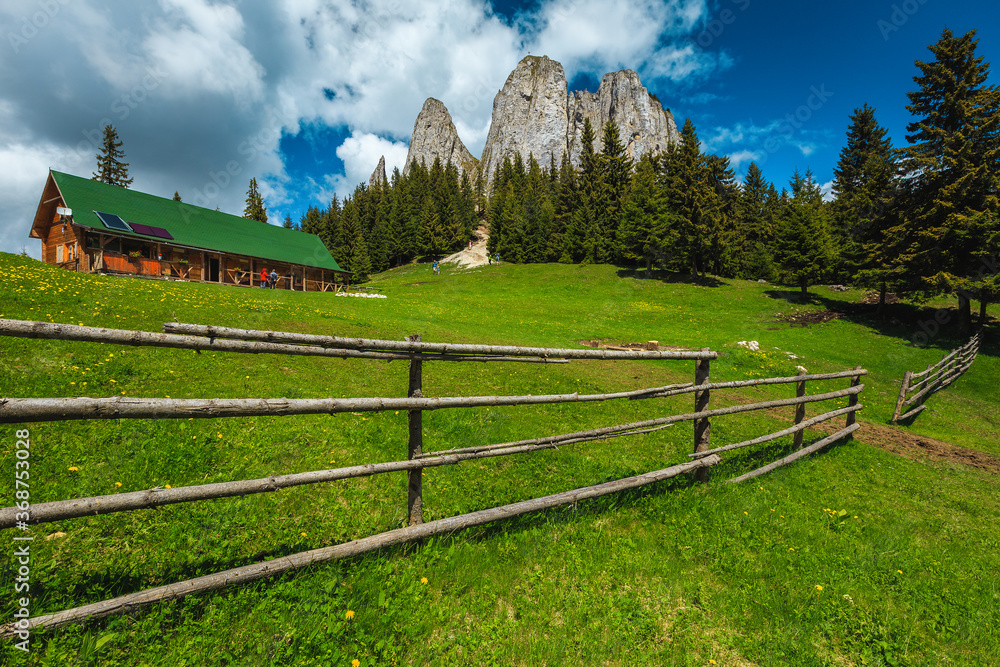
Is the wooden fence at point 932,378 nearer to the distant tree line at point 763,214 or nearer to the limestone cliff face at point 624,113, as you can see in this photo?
the distant tree line at point 763,214

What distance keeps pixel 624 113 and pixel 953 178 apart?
15940 centimetres

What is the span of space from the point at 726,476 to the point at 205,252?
130ft

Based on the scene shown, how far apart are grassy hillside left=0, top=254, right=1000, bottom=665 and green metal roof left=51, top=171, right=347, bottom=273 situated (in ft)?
92.1

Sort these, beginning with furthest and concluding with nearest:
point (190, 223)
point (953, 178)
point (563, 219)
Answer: point (563, 219) < point (190, 223) < point (953, 178)

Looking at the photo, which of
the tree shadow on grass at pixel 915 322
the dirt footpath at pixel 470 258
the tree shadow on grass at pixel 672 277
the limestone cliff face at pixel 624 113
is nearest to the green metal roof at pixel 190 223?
the dirt footpath at pixel 470 258

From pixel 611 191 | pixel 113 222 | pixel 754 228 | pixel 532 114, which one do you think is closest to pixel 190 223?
pixel 113 222

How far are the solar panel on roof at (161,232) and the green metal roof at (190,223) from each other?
1.29 ft

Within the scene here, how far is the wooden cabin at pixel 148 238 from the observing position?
90.2 ft

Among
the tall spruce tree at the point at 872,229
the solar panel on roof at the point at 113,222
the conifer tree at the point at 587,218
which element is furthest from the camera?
the conifer tree at the point at 587,218

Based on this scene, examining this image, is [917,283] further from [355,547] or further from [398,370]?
[355,547]

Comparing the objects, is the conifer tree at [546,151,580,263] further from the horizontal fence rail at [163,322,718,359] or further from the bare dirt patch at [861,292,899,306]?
the horizontal fence rail at [163,322,718,359]

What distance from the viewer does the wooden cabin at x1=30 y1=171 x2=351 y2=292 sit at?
2750 cm

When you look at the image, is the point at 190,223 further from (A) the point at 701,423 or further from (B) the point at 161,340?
(A) the point at 701,423

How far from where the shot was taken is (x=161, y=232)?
100 ft
